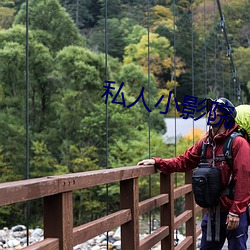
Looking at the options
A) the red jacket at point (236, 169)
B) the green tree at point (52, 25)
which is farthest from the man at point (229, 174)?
the green tree at point (52, 25)

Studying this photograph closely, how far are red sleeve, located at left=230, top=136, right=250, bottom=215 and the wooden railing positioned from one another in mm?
326

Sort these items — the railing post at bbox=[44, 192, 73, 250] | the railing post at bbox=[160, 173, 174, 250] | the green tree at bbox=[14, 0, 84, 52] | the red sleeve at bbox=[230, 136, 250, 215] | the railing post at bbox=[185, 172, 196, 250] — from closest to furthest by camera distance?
1. the railing post at bbox=[44, 192, 73, 250]
2. the red sleeve at bbox=[230, 136, 250, 215]
3. the railing post at bbox=[160, 173, 174, 250]
4. the railing post at bbox=[185, 172, 196, 250]
5. the green tree at bbox=[14, 0, 84, 52]

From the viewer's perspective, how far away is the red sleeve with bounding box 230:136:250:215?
1.96 metres

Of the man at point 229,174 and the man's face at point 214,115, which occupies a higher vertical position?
the man's face at point 214,115

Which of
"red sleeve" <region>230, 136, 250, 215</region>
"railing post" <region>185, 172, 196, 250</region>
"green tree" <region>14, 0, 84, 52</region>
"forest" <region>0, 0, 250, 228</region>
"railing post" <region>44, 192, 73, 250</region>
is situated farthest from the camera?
"green tree" <region>14, 0, 84, 52</region>

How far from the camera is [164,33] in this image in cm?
1755

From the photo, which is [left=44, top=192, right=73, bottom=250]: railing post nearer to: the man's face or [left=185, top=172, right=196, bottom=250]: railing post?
the man's face

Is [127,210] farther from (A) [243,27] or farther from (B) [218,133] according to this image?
(A) [243,27]

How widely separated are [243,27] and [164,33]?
10.1 ft

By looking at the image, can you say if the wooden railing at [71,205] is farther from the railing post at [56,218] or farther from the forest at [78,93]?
the forest at [78,93]

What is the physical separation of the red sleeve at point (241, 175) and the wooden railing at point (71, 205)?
0.33m

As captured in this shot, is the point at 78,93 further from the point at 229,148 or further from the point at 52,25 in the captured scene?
the point at 229,148

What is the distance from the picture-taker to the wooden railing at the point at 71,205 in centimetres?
129

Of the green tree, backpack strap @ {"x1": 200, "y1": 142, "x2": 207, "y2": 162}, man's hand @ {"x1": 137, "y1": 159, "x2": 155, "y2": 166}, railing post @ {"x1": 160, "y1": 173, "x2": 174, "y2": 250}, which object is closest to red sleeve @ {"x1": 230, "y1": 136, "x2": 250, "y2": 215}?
backpack strap @ {"x1": 200, "y1": 142, "x2": 207, "y2": 162}
